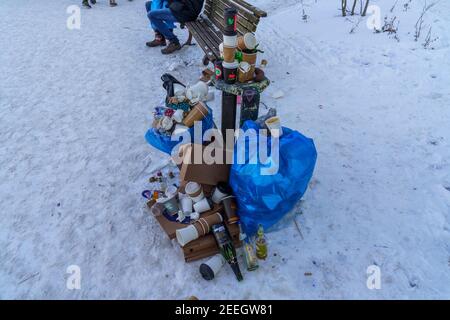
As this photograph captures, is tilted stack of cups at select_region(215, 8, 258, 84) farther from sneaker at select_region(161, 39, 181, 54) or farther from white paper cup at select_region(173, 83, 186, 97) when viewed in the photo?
sneaker at select_region(161, 39, 181, 54)

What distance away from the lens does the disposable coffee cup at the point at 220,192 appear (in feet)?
8.73

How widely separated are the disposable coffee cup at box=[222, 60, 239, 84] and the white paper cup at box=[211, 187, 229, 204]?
103 cm

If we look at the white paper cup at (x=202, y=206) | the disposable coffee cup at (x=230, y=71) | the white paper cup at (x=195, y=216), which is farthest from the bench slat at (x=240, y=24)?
the white paper cup at (x=195, y=216)

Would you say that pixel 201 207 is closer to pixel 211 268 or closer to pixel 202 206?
pixel 202 206

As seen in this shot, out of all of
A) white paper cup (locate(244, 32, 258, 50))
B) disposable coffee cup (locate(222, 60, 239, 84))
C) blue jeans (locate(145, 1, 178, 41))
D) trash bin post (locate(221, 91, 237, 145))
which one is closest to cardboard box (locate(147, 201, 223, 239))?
trash bin post (locate(221, 91, 237, 145))

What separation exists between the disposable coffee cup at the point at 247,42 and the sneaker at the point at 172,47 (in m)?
3.07

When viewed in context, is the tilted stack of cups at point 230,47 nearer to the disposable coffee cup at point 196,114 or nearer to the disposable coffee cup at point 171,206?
the disposable coffee cup at point 196,114

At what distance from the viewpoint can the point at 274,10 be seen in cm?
727

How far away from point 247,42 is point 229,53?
8.8 inches

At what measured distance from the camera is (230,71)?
9.60 ft

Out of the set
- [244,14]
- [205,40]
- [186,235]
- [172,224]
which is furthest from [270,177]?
[205,40]

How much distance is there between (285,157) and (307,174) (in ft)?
0.73
